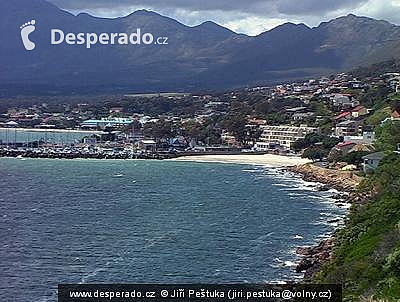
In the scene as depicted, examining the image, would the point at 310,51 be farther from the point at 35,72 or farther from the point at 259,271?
the point at 259,271

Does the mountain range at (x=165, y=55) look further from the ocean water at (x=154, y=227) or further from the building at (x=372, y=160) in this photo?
the building at (x=372, y=160)

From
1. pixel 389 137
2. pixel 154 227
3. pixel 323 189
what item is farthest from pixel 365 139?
pixel 154 227

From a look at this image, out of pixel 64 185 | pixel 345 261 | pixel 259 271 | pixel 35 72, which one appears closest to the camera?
pixel 345 261

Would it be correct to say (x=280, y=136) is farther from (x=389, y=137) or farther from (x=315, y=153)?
(x=389, y=137)

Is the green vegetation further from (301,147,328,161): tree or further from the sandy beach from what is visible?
the sandy beach

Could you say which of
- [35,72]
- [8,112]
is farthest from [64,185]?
[35,72]

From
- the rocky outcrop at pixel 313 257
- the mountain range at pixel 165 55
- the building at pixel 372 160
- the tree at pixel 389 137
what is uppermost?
the mountain range at pixel 165 55

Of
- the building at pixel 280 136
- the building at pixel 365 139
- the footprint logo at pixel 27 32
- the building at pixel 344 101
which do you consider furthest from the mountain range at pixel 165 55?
the building at pixel 365 139
